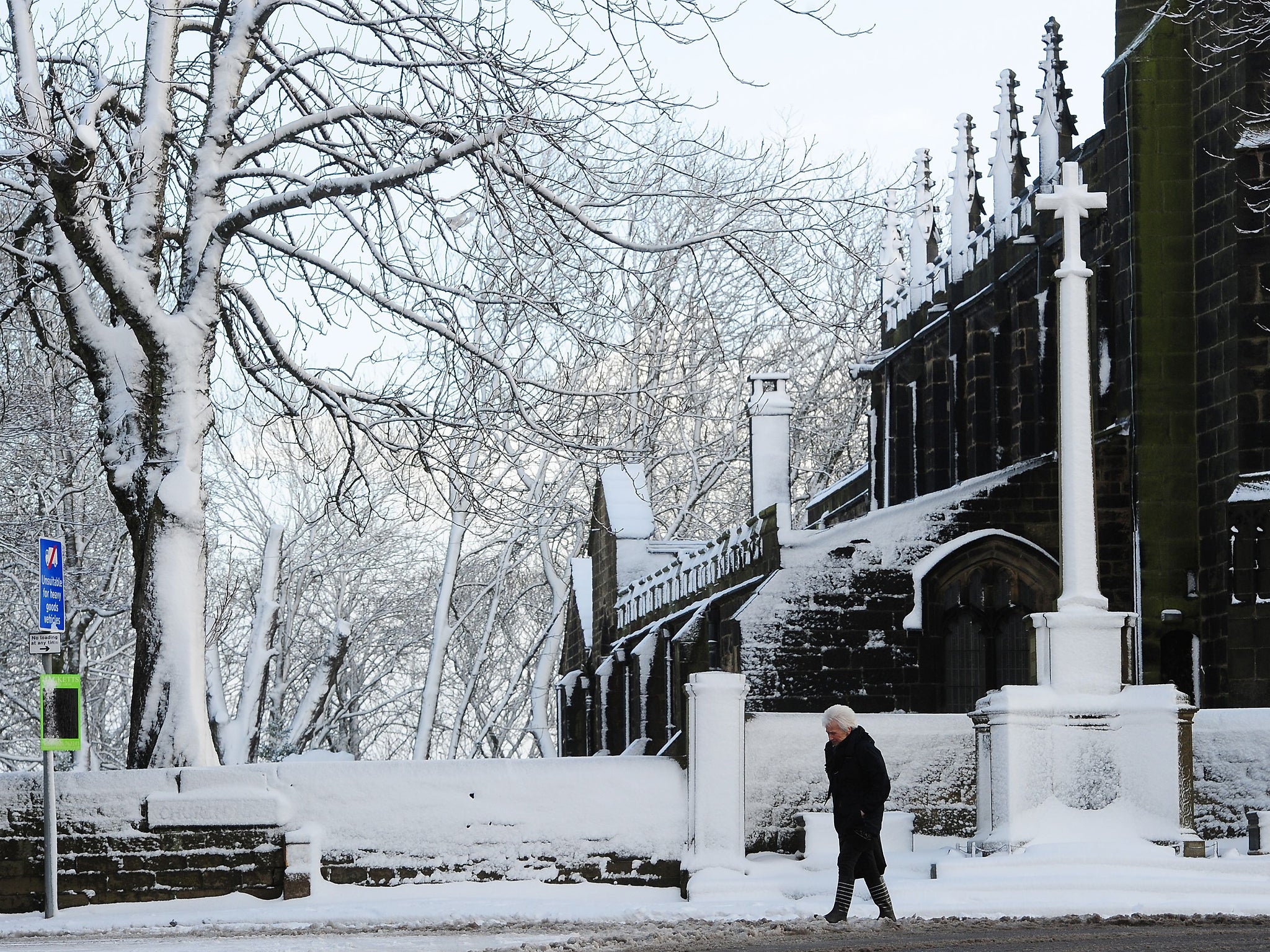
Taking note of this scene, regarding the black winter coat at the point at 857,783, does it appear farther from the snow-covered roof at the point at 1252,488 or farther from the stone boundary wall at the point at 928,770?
the snow-covered roof at the point at 1252,488

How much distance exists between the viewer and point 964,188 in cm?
3291

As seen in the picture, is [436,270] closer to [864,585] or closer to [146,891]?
[146,891]

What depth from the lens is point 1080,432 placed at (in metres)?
15.7

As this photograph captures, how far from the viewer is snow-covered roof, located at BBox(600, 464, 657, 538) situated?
121 feet

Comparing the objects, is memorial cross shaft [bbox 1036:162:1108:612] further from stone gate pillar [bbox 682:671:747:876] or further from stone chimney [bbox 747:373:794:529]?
stone chimney [bbox 747:373:794:529]

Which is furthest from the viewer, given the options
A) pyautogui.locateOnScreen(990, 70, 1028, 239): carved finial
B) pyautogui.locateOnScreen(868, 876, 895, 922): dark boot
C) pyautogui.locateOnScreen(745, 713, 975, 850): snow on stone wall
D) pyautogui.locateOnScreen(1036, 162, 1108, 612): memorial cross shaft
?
pyautogui.locateOnScreen(990, 70, 1028, 239): carved finial

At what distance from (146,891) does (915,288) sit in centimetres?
2286

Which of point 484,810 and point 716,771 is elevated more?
point 716,771

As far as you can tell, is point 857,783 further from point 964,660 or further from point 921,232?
point 921,232

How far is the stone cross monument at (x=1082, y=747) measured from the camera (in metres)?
14.6

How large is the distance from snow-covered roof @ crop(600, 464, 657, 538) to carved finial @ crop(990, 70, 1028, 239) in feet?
32.2

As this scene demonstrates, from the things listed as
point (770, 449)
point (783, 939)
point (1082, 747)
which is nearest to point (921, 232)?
point (770, 449)

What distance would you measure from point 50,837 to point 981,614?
13.8 metres

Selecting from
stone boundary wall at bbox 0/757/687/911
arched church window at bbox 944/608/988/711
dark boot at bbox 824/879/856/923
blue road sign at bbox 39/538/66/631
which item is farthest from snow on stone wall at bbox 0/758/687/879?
arched church window at bbox 944/608/988/711
